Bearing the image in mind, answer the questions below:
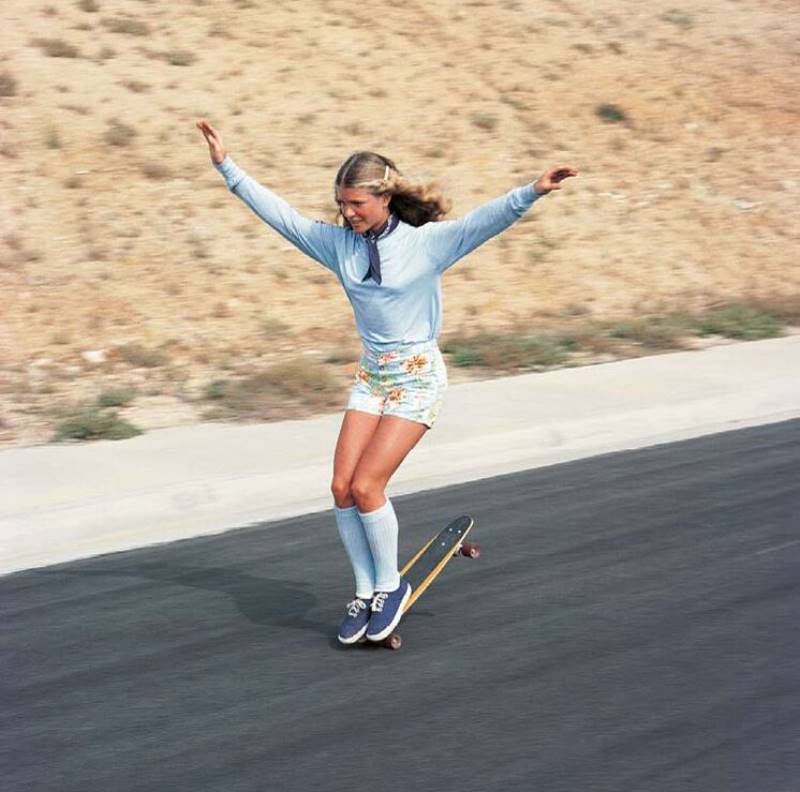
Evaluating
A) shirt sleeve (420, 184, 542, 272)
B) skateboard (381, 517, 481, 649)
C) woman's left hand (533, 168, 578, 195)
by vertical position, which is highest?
woman's left hand (533, 168, 578, 195)

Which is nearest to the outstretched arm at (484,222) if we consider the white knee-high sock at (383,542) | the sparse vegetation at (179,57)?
the white knee-high sock at (383,542)

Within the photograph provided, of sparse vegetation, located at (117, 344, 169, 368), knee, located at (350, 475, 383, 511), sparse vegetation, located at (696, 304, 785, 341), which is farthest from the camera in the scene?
sparse vegetation, located at (696, 304, 785, 341)

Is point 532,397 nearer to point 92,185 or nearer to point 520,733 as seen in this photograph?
point 520,733

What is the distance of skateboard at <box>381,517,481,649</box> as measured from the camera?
6.95 meters

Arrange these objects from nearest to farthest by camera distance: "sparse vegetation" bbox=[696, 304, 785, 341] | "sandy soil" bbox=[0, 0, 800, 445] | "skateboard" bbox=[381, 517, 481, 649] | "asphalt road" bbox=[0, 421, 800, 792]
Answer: "asphalt road" bbox=[0, 421, 800, 792] → "skateboard" bbox=[381, 517, 481, 649] → "sparse vegetation" bbox=[696, 304, 785, 341] → "sandy soil" bbox=[0, 0, 800, 445]

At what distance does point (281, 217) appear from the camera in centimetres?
659

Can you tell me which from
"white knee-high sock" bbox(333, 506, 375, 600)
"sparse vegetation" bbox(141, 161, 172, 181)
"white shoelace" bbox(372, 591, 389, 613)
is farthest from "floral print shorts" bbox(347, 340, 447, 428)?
"sparse vegetation" bbox(141, 161, 172, 181)

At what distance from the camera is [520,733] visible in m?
5.41

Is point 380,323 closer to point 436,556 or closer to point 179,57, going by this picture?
point 436,556

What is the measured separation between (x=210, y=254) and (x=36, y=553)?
11.4 meters

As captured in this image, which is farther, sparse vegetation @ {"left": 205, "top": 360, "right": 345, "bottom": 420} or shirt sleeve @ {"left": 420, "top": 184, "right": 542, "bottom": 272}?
sparse vegetation @ {"left": 205, "top": 360, "right": 345, "bottom": 420}

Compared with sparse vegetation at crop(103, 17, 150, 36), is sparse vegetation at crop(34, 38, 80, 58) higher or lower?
higher

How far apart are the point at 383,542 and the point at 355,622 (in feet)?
1.21

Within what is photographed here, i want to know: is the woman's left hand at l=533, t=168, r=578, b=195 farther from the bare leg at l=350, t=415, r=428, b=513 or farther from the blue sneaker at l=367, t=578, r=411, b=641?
the blue sneaker at l=367, t=578, r=411, b=641
